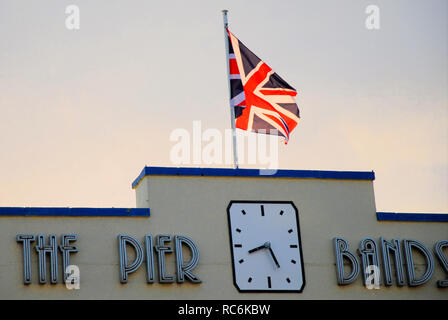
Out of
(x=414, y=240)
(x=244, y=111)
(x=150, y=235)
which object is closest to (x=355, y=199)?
(x=414, y=240)

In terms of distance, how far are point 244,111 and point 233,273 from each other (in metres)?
4.62

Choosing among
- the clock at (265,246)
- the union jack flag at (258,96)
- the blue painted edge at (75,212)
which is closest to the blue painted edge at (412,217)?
the clock at (265,246)

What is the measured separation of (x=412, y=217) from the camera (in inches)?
1134

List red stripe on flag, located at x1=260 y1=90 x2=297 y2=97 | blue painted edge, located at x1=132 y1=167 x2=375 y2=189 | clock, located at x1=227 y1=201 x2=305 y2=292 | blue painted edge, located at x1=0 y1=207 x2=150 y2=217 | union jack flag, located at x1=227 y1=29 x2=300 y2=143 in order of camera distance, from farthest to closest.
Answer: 1. red stripe on flag, located at x1=260 y1=90 x2=297 y2=97
2. union jack flag, located at x1=227 y1=29 x2=300 y2=143
3. blue painted edge, located at x1=132 y1=167 x2=375 y2=189
4. clock, located at x1=227 y1=201 x2=305 y2=292
5. blue painted edge, located at x1=0 y1=207 x2=150 y2=217

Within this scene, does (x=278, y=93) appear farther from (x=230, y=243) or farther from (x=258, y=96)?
(x=230, y=243)

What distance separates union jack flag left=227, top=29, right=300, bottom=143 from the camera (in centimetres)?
2919

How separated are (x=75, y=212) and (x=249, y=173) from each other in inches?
177

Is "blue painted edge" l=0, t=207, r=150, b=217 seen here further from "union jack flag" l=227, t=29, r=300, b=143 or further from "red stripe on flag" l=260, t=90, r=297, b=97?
"red stripe on flag" l=260, t=90, r=297, b=97

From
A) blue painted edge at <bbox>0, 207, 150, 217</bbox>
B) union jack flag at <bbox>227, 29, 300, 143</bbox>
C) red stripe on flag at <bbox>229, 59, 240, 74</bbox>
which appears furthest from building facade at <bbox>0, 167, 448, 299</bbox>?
red stripe on flag at <bbox>229, 59, 240, 74</bbox>

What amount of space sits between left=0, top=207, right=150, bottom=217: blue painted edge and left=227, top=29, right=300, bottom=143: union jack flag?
3971 millimetres

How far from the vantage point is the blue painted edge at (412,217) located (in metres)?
28.6

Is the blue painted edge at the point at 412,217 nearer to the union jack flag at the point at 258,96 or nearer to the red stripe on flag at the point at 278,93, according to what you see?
the union jack flag at the point at 258,96

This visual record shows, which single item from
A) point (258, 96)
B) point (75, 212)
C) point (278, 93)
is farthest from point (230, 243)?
point (278, 93)
